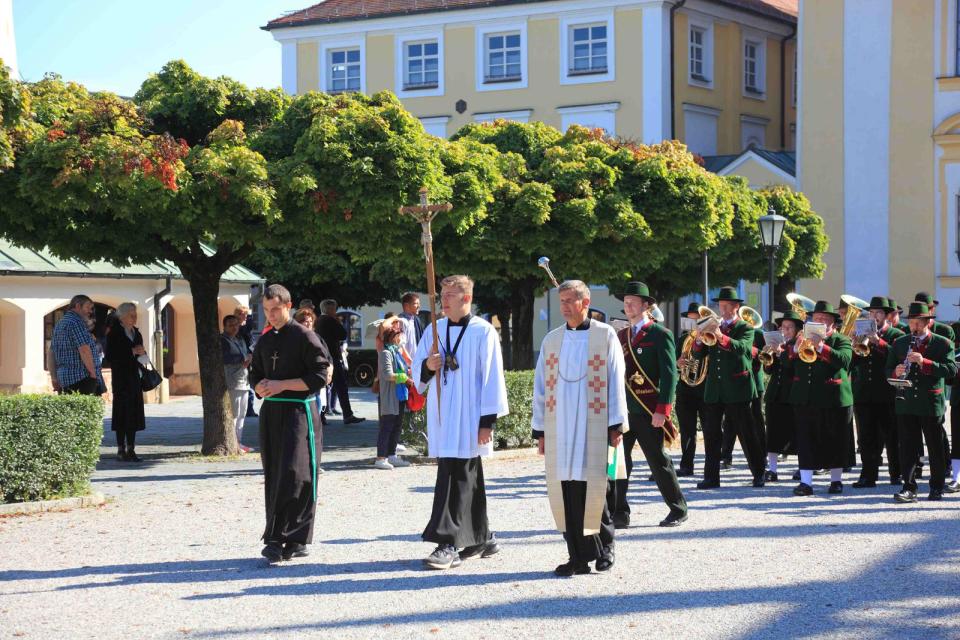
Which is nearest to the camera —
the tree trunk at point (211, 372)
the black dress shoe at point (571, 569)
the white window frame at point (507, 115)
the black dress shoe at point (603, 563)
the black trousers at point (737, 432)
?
the black dress shoe at point (571, 569)

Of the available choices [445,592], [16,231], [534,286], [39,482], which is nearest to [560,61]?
[534,286]

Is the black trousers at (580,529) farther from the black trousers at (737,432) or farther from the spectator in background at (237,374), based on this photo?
the spectator in background at (237,374)

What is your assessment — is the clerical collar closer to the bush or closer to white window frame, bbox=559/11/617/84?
the bush

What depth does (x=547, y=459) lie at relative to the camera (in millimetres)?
9148

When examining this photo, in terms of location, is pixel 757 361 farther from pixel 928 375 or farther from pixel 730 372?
pixel 928 375

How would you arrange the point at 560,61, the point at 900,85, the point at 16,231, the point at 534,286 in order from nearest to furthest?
the point at 16,231
the point at 534,286
the point at 900,85
the point at 560,61

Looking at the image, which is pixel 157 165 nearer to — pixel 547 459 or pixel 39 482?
pixel 39 482

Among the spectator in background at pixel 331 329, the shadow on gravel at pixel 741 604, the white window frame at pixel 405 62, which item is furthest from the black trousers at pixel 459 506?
the white window frame at pixel 405 62

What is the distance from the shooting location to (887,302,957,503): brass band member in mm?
12492

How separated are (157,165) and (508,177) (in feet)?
26.7

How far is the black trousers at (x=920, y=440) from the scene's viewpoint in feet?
41.3

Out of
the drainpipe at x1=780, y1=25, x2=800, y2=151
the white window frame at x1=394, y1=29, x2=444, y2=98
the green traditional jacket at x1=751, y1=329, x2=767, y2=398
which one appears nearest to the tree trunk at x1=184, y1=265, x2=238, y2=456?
the green traditional jacket at x1=751, y1=329, x2=767, y2=398

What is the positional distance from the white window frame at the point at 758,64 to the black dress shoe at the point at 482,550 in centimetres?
4194

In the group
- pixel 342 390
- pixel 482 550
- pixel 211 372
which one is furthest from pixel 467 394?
pixel 342 390
